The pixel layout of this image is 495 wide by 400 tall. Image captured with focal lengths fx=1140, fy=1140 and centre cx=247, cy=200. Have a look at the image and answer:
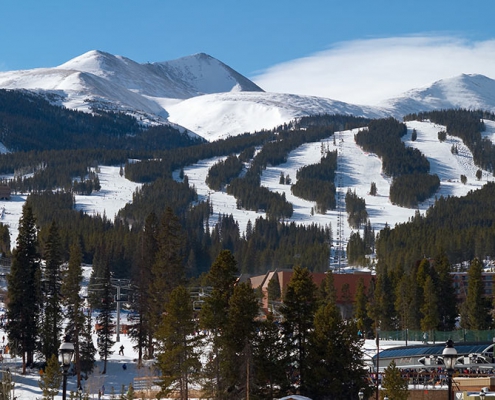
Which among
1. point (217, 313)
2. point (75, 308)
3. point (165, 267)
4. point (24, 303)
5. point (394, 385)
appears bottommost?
point (394, 385)

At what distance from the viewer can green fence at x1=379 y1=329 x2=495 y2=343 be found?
292 ft

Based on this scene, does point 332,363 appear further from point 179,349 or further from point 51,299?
point 51,299

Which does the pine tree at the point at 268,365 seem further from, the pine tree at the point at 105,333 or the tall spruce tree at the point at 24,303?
the tall spruce tree at the point at 24,303

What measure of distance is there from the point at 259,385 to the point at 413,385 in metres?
13.6

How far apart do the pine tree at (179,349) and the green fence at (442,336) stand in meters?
29.7

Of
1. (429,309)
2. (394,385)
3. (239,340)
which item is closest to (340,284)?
(429,309)

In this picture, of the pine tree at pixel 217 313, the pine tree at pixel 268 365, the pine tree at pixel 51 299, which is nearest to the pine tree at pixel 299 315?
the pine tree at pixel 268 365

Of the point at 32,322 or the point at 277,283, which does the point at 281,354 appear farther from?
the point at 277,283

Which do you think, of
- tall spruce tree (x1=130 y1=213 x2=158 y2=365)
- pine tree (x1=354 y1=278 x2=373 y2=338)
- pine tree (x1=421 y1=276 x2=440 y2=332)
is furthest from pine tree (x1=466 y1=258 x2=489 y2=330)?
tall spruce tree (x1=130 y1=213 x2=158 y2=365)

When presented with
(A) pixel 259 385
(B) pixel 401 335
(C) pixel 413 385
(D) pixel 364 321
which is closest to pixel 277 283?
(D) pixel 364 321

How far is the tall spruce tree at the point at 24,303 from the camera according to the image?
8525cm

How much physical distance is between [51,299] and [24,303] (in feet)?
7.26

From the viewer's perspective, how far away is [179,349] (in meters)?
62.7

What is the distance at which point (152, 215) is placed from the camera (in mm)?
99438
